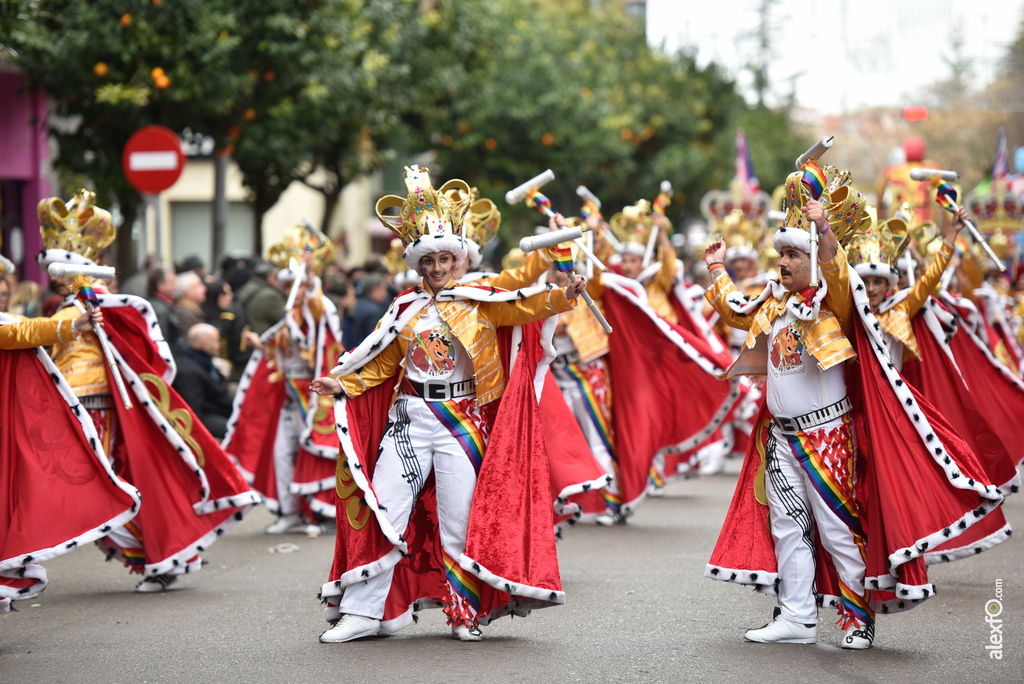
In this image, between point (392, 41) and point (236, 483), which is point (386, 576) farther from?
point (392, 41)

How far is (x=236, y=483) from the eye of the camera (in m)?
7.54

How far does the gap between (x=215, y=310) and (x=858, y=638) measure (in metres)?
8.95

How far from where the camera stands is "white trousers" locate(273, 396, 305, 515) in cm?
981

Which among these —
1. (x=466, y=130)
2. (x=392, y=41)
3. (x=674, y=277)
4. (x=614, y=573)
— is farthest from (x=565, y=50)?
(x=614, y=573)

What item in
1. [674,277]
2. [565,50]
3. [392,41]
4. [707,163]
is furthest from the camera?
[707,163]

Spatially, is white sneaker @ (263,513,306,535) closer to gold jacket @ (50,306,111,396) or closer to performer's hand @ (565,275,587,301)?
gold jacket @ (50,306,111,396)

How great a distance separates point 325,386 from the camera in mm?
5957

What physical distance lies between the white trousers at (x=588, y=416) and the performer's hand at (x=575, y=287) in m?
3.68

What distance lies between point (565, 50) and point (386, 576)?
23.6m

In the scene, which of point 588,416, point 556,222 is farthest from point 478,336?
point 588,416

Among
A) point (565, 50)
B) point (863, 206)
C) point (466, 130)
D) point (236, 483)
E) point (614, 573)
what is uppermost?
point (565, 50)

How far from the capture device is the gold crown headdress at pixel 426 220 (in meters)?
6.02

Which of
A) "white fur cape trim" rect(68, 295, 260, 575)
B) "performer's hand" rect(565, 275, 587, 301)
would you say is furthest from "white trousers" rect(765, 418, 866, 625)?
"white fur cape trim" rect(68, 295, 260, 575)

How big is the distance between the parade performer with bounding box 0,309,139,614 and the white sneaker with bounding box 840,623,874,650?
355 centimetres
